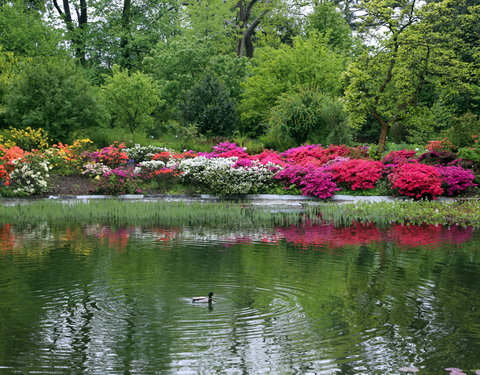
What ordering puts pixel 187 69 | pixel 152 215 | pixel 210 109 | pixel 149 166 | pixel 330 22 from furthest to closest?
pixel 330 22
pixel 187 69
pixel 210 109
pixel 149 166
pixel 152 215

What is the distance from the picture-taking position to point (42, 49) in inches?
1362

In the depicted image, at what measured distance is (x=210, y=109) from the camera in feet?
93.1

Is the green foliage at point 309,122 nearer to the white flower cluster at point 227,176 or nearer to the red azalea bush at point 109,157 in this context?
the white flower cluster at point 227,176

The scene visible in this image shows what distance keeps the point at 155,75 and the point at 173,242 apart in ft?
80.6

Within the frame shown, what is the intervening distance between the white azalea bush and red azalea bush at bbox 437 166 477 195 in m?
12.6

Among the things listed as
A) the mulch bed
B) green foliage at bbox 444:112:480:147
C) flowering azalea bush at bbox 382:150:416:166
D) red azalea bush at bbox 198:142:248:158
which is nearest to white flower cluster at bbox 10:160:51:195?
the mulch bed

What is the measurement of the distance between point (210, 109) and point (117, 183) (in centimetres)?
923

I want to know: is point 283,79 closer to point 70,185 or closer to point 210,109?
point 210,109

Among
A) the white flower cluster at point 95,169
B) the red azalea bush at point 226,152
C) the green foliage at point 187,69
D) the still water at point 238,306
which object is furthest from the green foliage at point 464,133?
the green foliage at point 187,69

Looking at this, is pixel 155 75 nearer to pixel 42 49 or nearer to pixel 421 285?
pixel 42 49

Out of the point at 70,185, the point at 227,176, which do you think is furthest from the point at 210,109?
the point at 70,185

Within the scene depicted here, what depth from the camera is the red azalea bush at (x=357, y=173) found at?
2025cm

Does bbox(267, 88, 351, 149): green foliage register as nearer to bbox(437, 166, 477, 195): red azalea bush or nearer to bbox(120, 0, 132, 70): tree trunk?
bbox(437, 166, 477, 195): red azalea bush

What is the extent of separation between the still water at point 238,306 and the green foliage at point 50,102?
1444 cm
